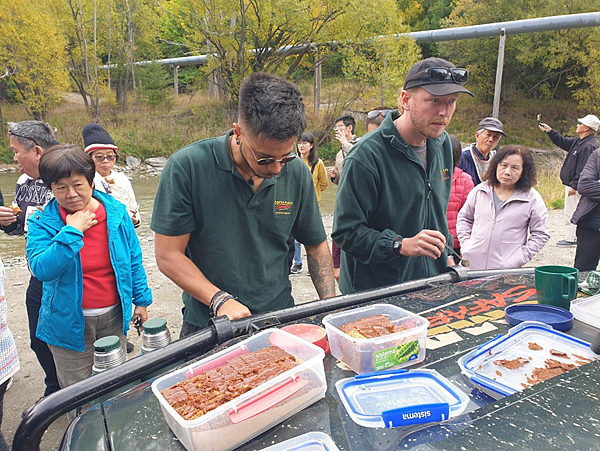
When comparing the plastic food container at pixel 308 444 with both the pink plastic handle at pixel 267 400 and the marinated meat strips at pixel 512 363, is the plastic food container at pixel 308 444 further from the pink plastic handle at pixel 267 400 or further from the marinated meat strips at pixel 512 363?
the marinated meat strips at pixel 512 363

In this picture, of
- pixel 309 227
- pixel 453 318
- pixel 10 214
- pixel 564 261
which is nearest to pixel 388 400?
pixel 453 318

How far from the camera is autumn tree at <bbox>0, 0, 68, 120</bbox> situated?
20141mm

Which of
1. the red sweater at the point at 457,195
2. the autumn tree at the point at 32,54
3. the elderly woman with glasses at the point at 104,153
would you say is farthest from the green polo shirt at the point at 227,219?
the autumn tree at the point at 32,54

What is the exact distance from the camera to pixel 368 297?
197 centimetres

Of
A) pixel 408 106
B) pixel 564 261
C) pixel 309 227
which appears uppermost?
pixel 408 106

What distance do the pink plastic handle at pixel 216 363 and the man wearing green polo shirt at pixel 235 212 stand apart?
1.19 ft

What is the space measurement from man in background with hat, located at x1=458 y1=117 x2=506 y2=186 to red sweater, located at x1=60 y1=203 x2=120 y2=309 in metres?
3.87

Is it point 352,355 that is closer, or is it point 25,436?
point 25,436

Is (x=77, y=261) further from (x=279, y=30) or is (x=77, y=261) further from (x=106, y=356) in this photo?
(x=279, y=30)

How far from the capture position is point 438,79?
2.33 meters

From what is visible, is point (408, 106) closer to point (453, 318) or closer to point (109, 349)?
point (453, 318)

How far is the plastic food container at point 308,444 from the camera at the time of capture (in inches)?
40.9

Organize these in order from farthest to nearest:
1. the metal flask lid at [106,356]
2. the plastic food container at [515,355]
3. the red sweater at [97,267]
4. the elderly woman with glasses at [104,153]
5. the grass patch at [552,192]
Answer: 1. the grass patch at [552,192]
2. the elderly woman with glasses at [104,153]
3. the red sweater at [97,267]
4. the metal flask lid at [106,356]
5. the plastic food container at [515,355]

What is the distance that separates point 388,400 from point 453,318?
0.67 metres
